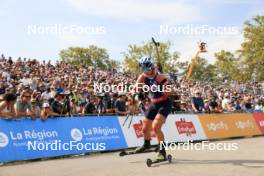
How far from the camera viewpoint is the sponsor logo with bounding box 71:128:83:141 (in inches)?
535

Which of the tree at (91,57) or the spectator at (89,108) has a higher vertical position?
the tree at (91,57)

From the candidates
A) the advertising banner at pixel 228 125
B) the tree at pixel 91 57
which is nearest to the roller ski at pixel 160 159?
the advertising banner at pixel 228 125

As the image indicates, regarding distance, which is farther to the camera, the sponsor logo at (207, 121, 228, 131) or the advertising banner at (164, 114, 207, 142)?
the sponsor logo at (207, 121, 228, 131)

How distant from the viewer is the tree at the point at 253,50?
168ft

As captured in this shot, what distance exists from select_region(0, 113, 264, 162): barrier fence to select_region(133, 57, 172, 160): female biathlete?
3.70m

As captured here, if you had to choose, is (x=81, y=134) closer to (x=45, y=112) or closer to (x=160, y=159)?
(x=45, y=112)

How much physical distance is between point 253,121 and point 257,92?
60.3ft

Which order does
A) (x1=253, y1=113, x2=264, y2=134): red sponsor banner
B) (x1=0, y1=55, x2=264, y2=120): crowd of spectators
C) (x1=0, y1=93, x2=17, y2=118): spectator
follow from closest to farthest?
(x1=0, y1=93, x2=17, y2=118): spectator
(x1=0, y1=55, x2=264, y2=120): crowd of spectators
(x1=253, y1=113, x2=264, y2=134): red sponsor banner

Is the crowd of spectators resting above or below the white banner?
above

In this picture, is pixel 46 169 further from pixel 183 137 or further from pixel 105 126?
pixel 183 137

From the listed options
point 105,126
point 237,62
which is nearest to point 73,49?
point 237,62

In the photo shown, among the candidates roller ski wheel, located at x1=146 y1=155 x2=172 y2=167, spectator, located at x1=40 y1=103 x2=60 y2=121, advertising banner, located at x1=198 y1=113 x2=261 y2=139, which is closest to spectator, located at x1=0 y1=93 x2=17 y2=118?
spectator, located at x1=40 y1=103 x2=60 y2=121

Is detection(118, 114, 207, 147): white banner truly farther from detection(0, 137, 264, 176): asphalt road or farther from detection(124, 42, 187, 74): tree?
detection(124, 42, 187, 74): tree

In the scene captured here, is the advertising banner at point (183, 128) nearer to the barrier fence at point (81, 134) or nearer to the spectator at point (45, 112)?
the barrier fence at point (81, 134)
